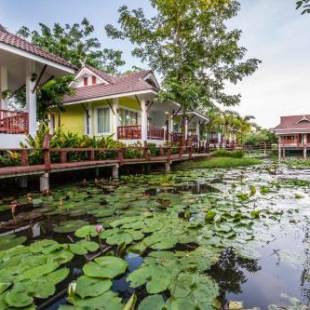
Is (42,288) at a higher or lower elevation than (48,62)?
lower

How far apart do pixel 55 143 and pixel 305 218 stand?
6.89 m

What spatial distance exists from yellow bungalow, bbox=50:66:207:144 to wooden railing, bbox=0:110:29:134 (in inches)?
152

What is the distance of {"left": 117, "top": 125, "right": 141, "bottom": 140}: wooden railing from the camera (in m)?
14.3

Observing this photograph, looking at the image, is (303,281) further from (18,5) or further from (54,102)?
(18,5)

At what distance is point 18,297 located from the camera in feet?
5.81

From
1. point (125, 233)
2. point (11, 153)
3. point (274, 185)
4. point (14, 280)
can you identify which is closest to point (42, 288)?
point (14, 280)

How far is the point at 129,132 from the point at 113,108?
5.25ft

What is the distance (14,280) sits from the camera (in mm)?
2008

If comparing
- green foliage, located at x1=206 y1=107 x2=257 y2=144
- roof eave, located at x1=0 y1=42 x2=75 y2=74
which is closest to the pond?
roof eave, located at x1=0 y1=42 x2=75 y2=74

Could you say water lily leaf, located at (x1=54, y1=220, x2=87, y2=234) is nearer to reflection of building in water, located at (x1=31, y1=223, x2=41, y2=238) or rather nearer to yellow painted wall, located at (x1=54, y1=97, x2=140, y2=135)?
reflection of building in water, located at (x1=31, y1=223, x2=41, y2=238)

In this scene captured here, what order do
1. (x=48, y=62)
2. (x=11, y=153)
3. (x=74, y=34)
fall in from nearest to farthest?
1. (x=11, y=153)
2. (x=48, y=62)
3. (x=74, y=34)

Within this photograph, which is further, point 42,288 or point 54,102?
Result: point 54,102

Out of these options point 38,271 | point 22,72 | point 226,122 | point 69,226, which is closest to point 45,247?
point 38,271

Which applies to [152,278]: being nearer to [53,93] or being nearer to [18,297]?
[18,297]
